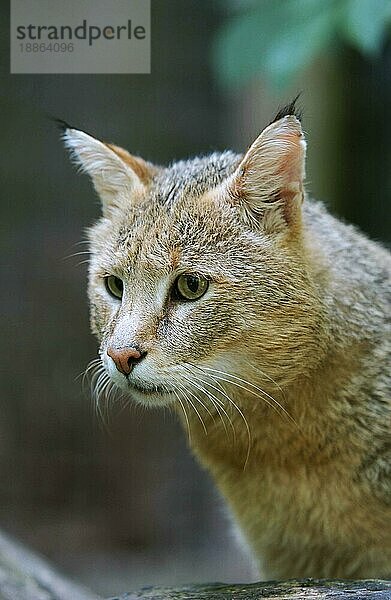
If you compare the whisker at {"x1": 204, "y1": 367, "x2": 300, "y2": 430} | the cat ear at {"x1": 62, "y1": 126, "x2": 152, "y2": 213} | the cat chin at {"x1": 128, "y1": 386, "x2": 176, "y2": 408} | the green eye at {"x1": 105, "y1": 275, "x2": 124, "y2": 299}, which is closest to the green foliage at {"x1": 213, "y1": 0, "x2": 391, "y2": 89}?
the cat ear at {"x1": 62, "y1": 126, "x2": 152, "y2": 213}

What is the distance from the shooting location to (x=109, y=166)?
4.00 metres

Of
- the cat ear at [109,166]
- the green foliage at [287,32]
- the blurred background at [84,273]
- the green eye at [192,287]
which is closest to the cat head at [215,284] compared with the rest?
the green eye at [192,287]

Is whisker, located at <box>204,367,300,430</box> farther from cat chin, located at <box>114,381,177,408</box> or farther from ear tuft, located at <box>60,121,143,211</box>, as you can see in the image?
ear tuft, located at <box>60,121,143,211</box>

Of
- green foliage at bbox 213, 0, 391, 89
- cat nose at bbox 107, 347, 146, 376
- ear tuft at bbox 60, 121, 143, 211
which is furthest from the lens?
green foliage at bbox 213, 0, 391, 89

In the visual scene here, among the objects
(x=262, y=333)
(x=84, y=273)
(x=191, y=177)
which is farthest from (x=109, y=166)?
(x=84, y=273)

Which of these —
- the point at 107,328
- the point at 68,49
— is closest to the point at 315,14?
the point at 107,328

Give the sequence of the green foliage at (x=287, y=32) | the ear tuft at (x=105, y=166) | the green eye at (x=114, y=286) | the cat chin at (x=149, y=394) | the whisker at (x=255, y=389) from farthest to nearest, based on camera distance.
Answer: the green foliage at (x=287, y=32)
the ear tuft at (x=105, y=166)
the green eye at (x=114, y=286)
the whisker at (x=255, y=389)
the cat chin at (x=149, y=394)

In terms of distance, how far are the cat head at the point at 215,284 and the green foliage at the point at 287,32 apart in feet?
3.11

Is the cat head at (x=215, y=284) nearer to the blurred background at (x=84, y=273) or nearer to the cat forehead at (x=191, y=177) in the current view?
the cat forehead at (x=191, y=177)

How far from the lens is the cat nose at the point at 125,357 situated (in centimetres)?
326

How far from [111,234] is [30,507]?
14.5 feet

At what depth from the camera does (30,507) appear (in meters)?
7.70

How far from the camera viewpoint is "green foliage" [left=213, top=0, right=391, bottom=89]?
13.4ft

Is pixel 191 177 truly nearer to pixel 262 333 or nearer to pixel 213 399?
pixel 262 333
